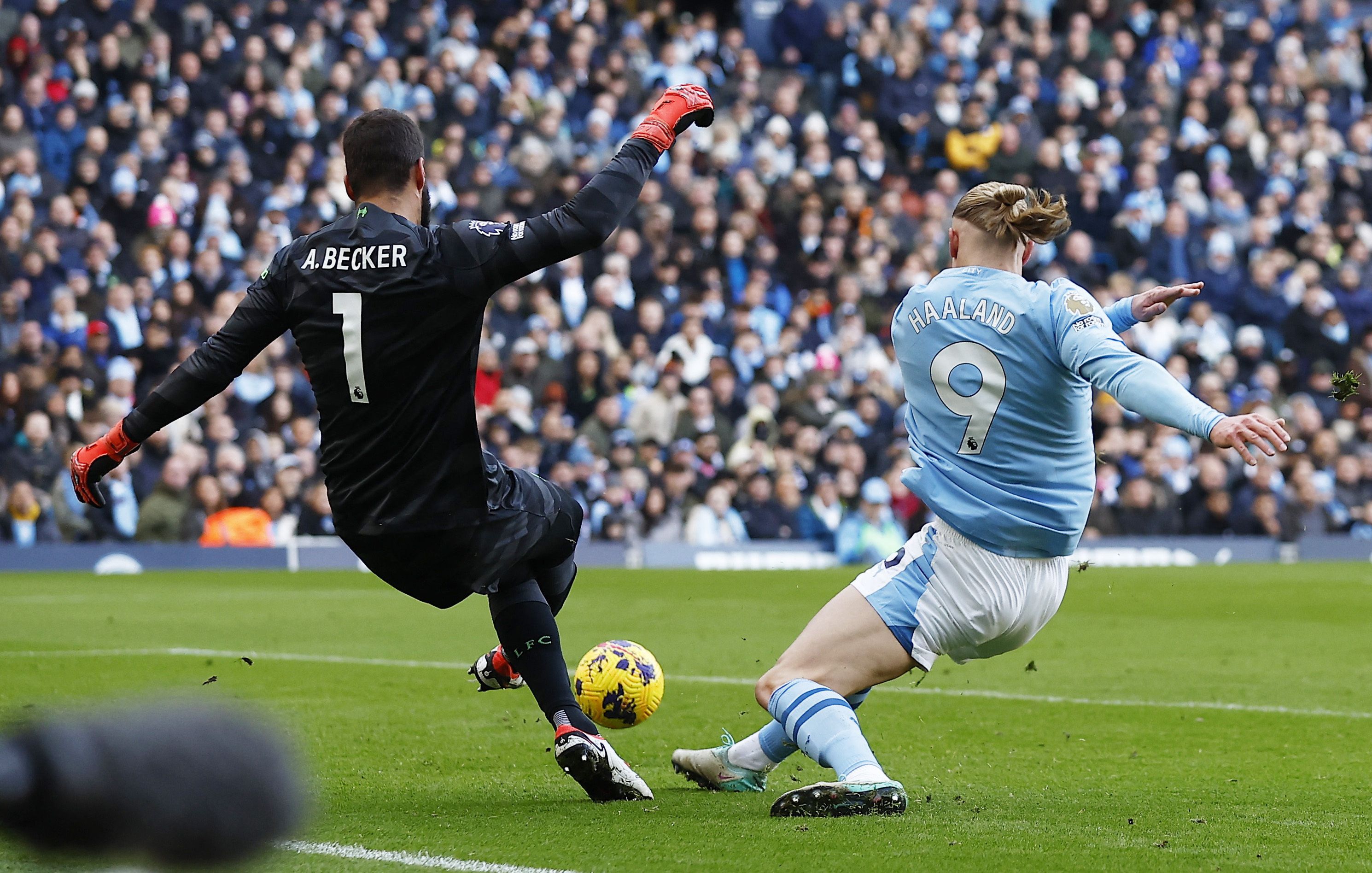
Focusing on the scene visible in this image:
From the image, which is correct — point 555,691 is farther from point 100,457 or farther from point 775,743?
point 100,457

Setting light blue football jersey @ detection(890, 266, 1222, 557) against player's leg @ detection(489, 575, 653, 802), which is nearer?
light blue football jersey @ detection(890, 266, 1222, 557)

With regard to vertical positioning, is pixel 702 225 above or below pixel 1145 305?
above

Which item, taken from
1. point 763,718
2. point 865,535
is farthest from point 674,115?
point 865,535

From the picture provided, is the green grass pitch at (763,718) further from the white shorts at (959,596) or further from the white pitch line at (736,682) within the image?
the white shorts at (959,596)

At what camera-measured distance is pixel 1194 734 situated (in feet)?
23.5

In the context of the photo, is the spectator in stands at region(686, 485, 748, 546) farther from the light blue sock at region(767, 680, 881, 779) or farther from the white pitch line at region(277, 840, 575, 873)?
the white pitch line at region(277, 840, 575, 873)

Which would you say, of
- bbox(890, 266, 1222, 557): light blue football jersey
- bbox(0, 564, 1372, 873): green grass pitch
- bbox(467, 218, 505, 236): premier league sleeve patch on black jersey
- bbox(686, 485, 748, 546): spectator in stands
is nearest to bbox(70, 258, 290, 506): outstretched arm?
bbox(467, 218, 505, 236): premier league sleeve patch on black jersey

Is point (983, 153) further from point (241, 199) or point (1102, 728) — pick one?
point (1102, 728)

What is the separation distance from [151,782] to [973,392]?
Answer: 12.6 feet

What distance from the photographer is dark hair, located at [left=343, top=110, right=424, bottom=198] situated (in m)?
5.27

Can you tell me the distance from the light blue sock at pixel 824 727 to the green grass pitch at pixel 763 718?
0.20 m

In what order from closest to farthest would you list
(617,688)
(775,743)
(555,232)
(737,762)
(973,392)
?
(973,392)
(555,232)
(775,743)
(737,762)
(617,688)

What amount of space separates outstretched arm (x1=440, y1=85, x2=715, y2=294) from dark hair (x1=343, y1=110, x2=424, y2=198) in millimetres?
265

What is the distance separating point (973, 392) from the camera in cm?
502
